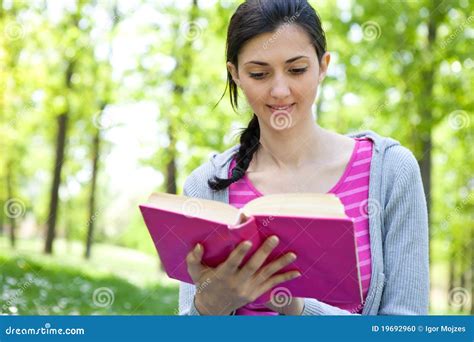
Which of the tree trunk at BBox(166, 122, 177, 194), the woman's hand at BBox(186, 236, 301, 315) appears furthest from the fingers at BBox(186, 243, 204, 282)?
the tree trunk at BBox(166, 122, 177, 194)

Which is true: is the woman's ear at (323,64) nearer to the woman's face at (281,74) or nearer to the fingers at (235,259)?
the woman's face at (281,74)

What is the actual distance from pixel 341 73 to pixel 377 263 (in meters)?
7.06

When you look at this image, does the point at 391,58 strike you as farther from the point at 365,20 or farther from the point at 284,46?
the point at 284,46

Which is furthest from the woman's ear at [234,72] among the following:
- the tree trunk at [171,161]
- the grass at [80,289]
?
the tree trunk at [171,161]

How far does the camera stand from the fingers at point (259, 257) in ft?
5.20

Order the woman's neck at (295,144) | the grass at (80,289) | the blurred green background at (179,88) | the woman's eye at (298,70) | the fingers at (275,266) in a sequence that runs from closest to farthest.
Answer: the fingers at (275,266) → the woman's eye at (298,70) → the woman's neck at (295,144) → the grass at (80,289) → the blurred green background at (179,88)

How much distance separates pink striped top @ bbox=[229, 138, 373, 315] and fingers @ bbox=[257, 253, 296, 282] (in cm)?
37

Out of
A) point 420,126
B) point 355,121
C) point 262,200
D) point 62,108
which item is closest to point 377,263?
point 262,200

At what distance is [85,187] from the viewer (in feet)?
65.1

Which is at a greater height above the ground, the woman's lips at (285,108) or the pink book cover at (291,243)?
the woman's lips at (285,108)

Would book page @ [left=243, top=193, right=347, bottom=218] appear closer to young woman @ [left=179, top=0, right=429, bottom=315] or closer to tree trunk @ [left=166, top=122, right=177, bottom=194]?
young woman @ [left=179, top=0, right=429, bottom=315]

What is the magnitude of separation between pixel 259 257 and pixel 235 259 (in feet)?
0.21

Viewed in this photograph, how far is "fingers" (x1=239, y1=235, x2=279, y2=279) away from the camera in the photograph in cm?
158

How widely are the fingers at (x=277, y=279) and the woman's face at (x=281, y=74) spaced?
0.65 meters
